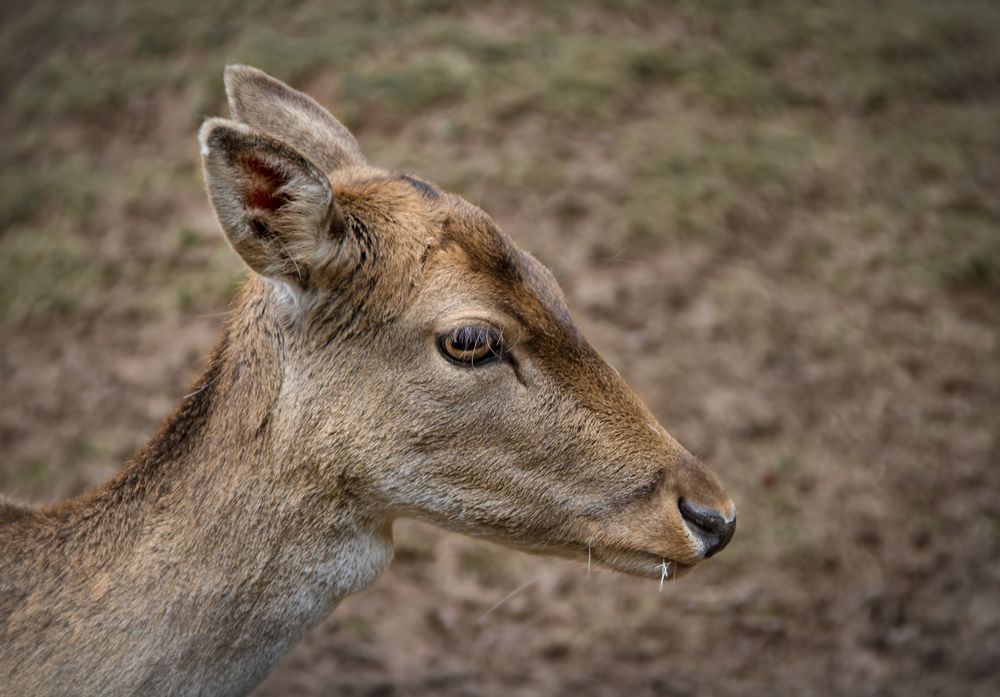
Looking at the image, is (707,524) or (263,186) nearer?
(263,186)

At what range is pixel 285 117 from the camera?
4.20 meters

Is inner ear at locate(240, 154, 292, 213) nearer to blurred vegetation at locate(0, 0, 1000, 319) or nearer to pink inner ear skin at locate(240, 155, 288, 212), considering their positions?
pink inner ear skin at locate(240, 155, 288, 212)

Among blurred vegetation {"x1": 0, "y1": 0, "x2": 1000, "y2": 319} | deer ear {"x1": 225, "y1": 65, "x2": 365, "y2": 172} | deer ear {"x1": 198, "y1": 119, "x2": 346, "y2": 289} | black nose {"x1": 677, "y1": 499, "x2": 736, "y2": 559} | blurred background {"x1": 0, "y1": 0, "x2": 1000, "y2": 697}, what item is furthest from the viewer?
blurred vegetation {"x1": 0, "y1": 0, "x2": 1000, "y2": 319}

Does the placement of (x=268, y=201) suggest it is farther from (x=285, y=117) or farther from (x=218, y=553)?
(x=218, y=553)

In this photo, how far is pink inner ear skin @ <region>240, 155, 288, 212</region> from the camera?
325cm

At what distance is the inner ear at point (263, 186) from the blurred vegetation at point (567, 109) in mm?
4801

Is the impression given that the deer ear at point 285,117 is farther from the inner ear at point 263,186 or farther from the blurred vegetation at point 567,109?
the blurred vegetation at point 567,109

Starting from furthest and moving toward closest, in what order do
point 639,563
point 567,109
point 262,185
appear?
point 567,109, point 639,563, point 262,185

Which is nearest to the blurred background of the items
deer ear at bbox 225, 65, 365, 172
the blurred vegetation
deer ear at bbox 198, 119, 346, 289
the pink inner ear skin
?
the blurred vegetation

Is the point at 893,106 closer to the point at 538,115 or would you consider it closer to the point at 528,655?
the point at 538,115

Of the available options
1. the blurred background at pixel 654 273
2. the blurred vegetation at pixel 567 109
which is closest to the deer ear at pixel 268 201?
the blurred background at pixel 654 273

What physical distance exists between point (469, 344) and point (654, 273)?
4848 millimetres

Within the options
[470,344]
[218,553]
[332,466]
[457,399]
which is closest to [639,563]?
[457,399]

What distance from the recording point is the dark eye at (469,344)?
349cm
